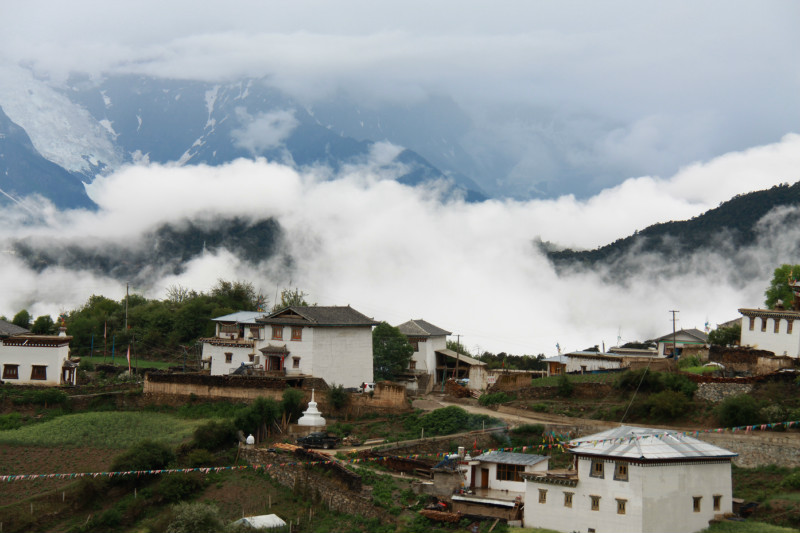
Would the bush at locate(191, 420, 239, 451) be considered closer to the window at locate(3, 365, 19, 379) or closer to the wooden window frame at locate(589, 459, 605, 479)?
the window at locate(3, 365, 19, 379)

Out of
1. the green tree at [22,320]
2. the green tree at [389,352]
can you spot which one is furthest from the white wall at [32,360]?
the green tree at [22,320]

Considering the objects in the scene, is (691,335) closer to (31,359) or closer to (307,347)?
(307,347)

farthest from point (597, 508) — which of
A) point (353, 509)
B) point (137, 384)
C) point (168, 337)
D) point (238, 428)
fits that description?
point (168, 337)

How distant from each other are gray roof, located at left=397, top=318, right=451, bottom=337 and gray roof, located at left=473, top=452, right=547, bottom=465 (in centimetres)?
2941

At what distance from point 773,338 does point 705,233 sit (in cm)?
5199

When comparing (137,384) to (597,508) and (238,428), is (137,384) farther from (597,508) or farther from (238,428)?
(597,508)

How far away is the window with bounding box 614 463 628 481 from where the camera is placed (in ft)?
93.4

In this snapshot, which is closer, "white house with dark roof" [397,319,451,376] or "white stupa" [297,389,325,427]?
"white stupa" [297,389,325,427]

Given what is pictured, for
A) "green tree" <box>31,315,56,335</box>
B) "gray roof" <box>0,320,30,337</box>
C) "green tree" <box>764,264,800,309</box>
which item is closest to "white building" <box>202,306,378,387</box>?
"gray roof" <box>0,320,30,337</box>

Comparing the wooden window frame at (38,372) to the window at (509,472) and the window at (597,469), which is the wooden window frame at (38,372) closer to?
the window at (509,472)

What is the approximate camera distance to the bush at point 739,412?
35.8 metres

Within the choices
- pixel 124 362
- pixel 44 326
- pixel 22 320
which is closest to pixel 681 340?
pixel 124 362

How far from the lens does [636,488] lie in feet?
91.8

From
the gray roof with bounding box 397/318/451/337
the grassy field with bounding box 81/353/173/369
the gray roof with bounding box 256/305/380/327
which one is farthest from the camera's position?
the grassy field with bounding box 81/353/173/369
